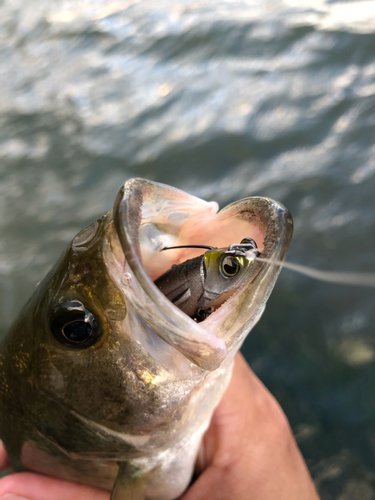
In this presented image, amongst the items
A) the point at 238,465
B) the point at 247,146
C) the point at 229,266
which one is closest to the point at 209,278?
the point at 229,266

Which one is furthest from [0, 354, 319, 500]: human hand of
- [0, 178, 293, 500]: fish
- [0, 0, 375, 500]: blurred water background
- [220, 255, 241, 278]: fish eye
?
[220, 255, 241, 278]: fish eye

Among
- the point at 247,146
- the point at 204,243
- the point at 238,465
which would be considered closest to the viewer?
the point at 204,243

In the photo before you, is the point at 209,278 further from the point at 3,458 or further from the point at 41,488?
the point at 3,458

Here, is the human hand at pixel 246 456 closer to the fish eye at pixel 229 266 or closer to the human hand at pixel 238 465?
the human hand at pixel 238 465

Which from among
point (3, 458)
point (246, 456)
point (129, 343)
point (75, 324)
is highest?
point (75, 324)

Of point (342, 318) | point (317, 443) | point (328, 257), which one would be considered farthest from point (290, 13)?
point (317, 443)

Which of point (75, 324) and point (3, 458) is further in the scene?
point (3, 458)

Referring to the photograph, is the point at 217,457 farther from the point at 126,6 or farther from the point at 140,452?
the point at 126,6
